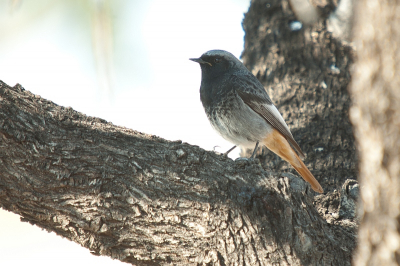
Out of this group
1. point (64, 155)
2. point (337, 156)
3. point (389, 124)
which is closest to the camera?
point (389, 124)

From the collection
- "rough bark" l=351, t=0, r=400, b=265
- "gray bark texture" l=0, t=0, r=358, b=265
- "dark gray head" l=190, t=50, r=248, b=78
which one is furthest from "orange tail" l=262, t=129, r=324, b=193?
"rough bark" l=351, t=0, r=400, b=265

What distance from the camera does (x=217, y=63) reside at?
5066 millimetres

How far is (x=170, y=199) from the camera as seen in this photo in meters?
2.72

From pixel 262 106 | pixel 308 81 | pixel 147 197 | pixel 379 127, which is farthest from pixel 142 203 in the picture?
pixel 308 81

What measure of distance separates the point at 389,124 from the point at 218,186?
1.52 m

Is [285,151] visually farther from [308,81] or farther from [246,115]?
[308,81]

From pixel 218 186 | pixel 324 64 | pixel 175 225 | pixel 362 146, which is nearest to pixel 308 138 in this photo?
pixel 324 64

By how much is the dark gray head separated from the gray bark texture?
2.20 meters

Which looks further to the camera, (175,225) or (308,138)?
(308,138)

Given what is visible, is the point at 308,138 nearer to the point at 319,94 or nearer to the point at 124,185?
the point at 319,94

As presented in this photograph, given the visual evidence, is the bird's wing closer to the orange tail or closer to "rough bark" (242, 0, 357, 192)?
the orange tail

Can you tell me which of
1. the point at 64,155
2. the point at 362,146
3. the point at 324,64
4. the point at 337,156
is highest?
the point at 324,64

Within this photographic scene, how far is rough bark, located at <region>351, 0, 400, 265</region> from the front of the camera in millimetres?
1403

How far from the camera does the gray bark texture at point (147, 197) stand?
262 centimetres
